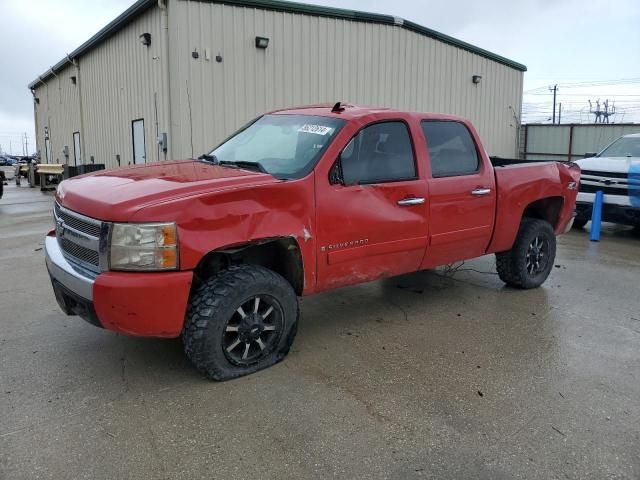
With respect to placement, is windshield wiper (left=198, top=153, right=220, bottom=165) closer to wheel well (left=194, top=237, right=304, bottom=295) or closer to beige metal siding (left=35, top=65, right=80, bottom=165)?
wheel well (left=194, top=237, right=304, bottom=295)

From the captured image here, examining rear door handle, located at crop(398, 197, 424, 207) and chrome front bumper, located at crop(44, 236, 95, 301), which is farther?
rear door handle, located at crop(398, 197, 424, 207)

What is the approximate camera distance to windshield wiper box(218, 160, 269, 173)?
4.04 metres

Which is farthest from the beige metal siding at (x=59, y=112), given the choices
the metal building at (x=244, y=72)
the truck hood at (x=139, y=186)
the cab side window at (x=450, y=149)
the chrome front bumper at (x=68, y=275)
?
the cab side window at (x=450, y=149)

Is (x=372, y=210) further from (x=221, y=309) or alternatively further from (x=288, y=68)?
(x=288, y=68)

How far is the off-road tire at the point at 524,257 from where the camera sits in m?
5.66

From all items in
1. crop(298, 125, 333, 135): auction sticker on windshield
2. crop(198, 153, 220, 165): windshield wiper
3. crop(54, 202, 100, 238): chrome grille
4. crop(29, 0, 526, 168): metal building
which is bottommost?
crop(54, 202, 100, 238): chrome grille

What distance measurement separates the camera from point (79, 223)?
3.46m

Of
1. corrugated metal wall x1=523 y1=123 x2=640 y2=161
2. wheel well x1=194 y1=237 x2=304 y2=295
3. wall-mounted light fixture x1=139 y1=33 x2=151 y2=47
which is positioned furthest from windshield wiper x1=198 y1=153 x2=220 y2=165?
corrugated metal wall x1=523 y1=123 x2=640 y2=161

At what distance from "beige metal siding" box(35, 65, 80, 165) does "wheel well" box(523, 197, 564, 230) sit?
18.3m

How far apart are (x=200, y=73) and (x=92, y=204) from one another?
9.16 m

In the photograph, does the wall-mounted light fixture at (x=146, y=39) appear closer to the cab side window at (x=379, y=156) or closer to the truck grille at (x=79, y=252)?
the cab side window at (x=379, y=156)

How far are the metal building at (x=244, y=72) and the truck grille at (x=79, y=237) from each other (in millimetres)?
5719

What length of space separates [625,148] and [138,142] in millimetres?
11492

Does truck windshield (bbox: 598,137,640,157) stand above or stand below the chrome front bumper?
above
